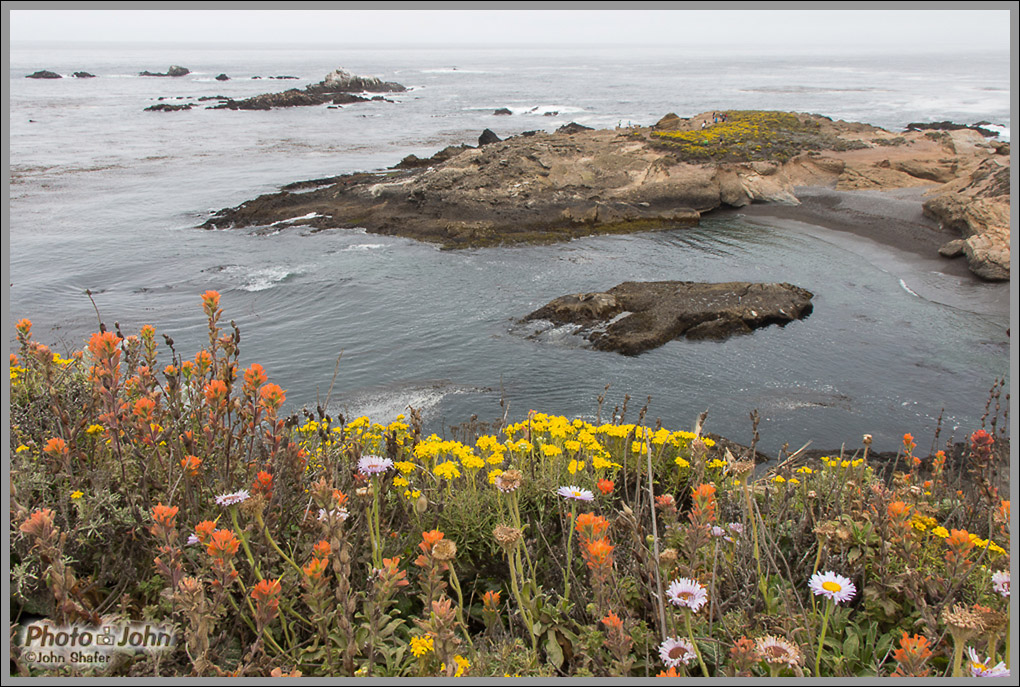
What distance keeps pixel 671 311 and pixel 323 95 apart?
56517 mm

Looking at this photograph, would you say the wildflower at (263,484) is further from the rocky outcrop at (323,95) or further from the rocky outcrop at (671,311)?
the rocky outcrop at (323,95)

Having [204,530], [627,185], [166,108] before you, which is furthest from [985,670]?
[166,108]

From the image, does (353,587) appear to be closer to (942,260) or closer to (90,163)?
(942,260)

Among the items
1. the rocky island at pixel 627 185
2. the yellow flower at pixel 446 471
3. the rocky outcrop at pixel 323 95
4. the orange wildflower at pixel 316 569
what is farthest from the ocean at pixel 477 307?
the rocky outcrop at pixel 323 95

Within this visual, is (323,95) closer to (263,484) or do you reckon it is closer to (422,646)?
(263,484)

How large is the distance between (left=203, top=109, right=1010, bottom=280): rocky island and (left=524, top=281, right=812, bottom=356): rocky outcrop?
568cm

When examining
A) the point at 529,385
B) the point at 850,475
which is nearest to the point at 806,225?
the point at 529,385

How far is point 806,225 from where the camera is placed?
20172 millimetres

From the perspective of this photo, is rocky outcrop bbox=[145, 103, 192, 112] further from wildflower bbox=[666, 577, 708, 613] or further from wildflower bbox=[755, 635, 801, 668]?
wildflower bbox=[755, 635, 801, 668]

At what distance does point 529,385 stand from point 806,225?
1377cm

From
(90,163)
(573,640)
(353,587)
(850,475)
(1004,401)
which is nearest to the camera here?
(573,640)

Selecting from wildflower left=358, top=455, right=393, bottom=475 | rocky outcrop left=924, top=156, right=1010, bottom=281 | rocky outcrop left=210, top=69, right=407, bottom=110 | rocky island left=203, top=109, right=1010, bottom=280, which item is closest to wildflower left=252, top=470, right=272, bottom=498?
wildflower left=358, top=455, right=393, bottom=475

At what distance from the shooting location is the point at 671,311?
12703mm

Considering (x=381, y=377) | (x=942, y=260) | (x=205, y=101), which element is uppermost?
(x=205, y=101)
